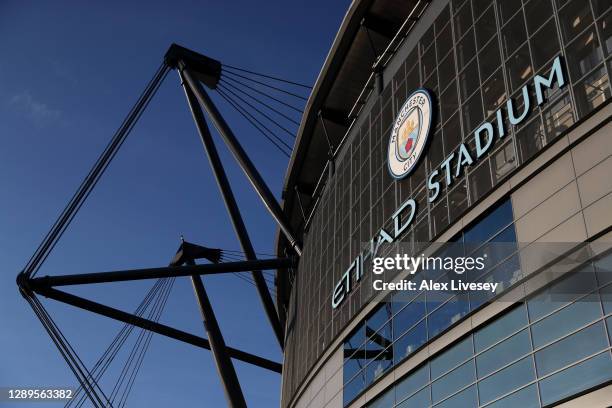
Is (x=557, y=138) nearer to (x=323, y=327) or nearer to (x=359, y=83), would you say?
(x=323, y=327)

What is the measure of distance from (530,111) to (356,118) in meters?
17.2

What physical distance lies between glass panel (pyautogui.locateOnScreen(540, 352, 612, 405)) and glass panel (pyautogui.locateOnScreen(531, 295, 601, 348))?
0.97 meters

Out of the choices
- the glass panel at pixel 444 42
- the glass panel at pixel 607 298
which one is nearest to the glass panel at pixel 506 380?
the glass panel at pixel 607 298

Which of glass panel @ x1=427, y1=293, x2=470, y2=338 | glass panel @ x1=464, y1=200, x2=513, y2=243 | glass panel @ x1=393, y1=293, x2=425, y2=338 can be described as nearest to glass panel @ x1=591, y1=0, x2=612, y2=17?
glass panel @ x1=464, y1=200, x2=513, y2=243

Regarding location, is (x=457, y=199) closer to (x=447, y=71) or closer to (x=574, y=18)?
(x=447, y=71)

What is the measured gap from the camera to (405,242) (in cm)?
2800

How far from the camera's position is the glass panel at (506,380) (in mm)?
18781

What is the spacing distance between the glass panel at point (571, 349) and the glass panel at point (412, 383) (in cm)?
585

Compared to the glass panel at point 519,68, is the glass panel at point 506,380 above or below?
below

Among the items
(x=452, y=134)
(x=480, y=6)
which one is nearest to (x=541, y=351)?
(x=452, y=134)

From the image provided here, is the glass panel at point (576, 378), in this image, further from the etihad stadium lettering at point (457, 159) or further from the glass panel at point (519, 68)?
the glass panel at point (519, 68)

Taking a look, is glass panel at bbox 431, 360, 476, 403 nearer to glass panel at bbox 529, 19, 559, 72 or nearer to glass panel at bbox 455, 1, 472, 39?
glass panel at bbox 529, 19, 559, 72

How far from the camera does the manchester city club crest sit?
28.8 meters

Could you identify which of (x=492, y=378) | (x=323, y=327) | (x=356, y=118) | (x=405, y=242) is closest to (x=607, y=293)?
(x=492, y=378)
